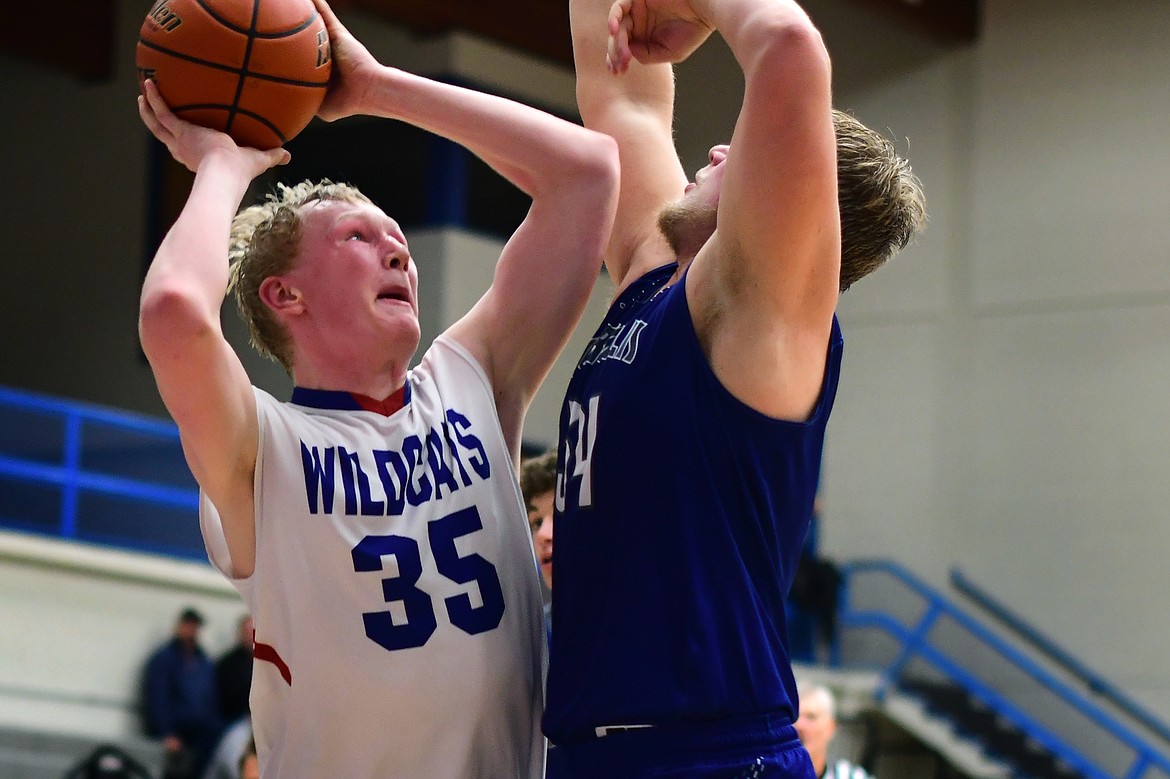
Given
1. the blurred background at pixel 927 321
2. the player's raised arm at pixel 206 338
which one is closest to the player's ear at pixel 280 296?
the player's raised arm at pixel 206 338

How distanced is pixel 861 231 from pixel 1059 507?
11837 mm

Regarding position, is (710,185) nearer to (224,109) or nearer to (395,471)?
(395,471)

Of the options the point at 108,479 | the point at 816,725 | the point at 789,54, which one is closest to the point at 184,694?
the point at 108,479

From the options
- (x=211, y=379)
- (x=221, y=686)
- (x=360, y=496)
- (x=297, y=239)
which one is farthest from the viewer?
(x=221, y=686)

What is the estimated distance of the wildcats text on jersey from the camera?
2.67 metres

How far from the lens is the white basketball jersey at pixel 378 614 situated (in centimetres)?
262

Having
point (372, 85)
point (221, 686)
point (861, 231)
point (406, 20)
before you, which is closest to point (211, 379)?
point (372, 85)

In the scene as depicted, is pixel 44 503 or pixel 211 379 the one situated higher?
pixel 211 379

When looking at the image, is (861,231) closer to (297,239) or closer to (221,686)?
(297,239)

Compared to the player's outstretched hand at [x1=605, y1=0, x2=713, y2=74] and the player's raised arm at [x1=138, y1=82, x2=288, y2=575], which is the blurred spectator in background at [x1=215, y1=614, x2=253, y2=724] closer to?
the player's raised arm at [x1=138, y1=82, x2=288, y2=575]

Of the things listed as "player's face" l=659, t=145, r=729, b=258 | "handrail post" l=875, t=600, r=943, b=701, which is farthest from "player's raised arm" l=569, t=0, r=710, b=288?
"handrail post" l=875, t=600, r=943, b=701

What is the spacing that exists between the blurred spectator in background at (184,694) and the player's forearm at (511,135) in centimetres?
757

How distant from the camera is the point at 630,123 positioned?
10.5ft

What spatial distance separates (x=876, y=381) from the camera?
1494 cm
